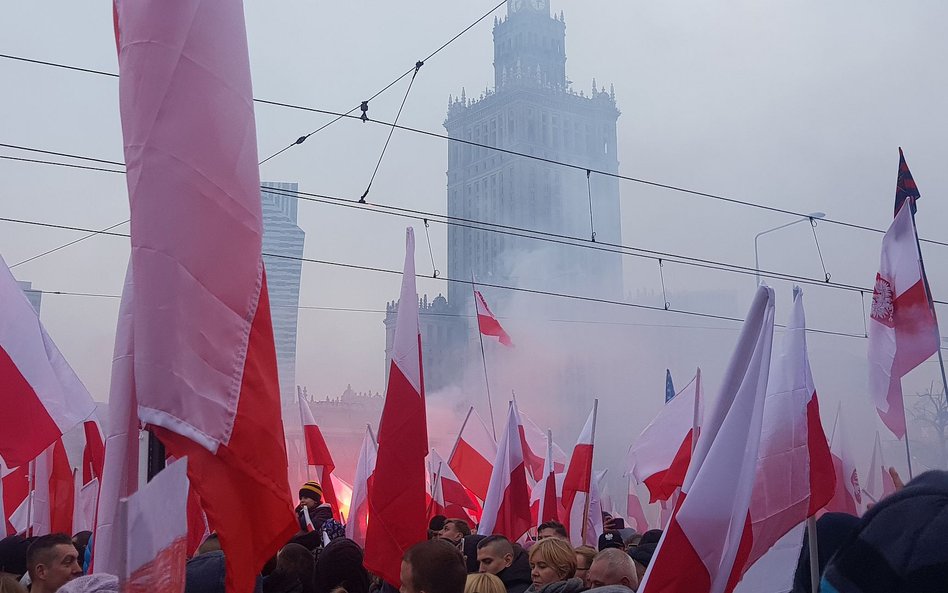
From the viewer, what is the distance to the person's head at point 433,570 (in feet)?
12.7

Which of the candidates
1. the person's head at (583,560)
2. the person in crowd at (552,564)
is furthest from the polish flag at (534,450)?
the person in crowd at (552,564)

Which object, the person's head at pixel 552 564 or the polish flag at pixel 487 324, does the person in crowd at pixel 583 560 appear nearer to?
the person's head at pixel 552 564

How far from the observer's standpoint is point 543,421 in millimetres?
45562

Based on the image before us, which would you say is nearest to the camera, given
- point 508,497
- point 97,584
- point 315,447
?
point 97,584

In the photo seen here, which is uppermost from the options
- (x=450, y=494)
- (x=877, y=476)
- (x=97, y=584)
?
(x=97, y=584)

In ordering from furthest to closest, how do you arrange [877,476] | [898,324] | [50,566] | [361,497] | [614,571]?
[877,476] < [361,497] < [898,324] < [50,566] < [614,571]

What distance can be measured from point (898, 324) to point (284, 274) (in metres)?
39.2

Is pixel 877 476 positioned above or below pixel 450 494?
above

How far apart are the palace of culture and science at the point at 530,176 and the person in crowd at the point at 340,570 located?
5109 cm

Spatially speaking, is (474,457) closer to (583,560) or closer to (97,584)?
(583,560)

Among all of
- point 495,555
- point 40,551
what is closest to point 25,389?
point 40,551

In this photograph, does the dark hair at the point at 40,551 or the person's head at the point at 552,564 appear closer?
the dark hair at the point at 40,551

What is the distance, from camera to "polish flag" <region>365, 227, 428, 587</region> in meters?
5.54

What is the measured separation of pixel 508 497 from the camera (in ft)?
30.3
